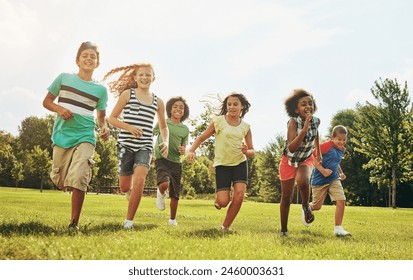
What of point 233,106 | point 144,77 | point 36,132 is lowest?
point 233,106

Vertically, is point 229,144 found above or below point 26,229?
above

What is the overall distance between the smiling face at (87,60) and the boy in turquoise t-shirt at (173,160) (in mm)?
2138

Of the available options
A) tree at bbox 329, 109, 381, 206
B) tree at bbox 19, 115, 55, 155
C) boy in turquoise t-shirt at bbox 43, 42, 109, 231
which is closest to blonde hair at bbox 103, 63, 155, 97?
boy in turquoise t-shirt at bbox 43, 42, 109, 231

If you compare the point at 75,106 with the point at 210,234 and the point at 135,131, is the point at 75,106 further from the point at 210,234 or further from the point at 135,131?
the point at 210,234

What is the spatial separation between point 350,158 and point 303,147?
34773 millimetres

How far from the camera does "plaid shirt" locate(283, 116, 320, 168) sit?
21.0ft

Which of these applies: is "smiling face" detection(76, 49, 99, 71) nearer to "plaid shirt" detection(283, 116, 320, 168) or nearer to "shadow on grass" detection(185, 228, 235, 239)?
"shadow on grass" detection(185, 228, 235, 239)

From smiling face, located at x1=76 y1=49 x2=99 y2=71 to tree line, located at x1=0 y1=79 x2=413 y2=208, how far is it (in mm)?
2932

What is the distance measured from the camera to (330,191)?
7570 millimetres

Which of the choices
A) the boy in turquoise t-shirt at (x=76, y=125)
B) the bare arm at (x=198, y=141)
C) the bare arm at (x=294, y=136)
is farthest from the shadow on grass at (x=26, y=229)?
the bare arm at (x=294, y=136)

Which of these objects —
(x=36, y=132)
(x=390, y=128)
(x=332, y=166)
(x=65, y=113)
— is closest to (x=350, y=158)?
(x=390, y=128)
